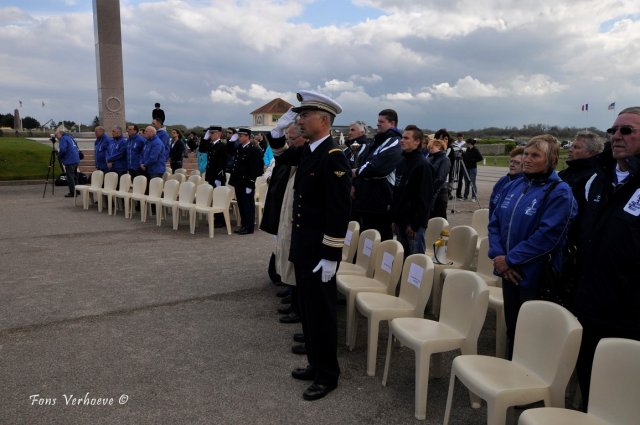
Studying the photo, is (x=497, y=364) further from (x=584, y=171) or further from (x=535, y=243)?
(x=584, y=171)

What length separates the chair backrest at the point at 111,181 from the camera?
35.0 ft

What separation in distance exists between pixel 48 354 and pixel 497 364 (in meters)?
3.26

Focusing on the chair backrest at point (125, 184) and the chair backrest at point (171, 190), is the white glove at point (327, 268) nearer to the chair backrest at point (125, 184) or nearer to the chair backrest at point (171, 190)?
the chair backrest at point (171, 190)

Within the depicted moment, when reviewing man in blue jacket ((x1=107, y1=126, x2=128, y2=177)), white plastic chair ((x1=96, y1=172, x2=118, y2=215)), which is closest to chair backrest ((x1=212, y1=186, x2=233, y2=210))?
white plastic chair ((x1=96, y1=172, x2=118, y2=215))

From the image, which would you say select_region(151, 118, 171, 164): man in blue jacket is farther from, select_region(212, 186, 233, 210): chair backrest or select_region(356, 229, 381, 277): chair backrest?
select_region(356, 229, 381, 277): chair backrest

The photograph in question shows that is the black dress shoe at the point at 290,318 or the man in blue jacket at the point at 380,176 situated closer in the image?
the black dress shoe at the point at 290,318

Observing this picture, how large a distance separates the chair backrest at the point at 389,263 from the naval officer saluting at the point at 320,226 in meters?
0.86

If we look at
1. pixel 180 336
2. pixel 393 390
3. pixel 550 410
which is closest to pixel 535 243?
pixel 550 410

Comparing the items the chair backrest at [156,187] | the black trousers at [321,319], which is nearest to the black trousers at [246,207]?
→ the chair backrest at [156,187]

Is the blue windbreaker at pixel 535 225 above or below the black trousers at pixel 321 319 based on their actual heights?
above

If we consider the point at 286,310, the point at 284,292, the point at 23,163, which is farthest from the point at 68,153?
the point at 286,310

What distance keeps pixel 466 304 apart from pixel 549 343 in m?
0.63

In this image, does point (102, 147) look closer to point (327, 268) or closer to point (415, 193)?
point (415, 193)

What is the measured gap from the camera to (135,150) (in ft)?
35.5
